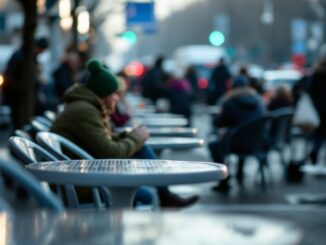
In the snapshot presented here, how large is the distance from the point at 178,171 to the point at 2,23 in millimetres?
Result: 47588

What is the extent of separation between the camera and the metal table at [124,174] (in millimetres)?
4848

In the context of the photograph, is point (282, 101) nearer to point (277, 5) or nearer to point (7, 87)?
point (7, 87)

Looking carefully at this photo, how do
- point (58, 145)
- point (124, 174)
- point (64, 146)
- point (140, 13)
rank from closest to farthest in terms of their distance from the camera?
point (124, 174)
point (58, 145)
point (64, 146)
point (140, 13)

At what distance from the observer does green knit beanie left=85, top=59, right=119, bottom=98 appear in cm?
765

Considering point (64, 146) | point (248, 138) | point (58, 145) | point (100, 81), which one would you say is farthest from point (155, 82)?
point (58, 145)

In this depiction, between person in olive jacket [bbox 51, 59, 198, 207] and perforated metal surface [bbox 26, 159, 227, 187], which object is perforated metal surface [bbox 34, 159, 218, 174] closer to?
perforated metal surface [bbox 26, 159, 227, 187]

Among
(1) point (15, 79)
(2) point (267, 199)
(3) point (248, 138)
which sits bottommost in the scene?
(2) point (267, 199)

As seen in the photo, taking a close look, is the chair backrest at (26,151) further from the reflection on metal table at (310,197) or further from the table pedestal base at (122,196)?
the reflection on metal table at (310,197)

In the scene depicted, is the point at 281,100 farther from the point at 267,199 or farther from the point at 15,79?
the point at 15,79

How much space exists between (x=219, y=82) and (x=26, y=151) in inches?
932

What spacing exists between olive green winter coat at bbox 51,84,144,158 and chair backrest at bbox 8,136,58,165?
1.65 feet

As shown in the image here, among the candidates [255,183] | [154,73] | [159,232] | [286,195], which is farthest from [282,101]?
[159,232]

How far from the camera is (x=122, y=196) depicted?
5590mm

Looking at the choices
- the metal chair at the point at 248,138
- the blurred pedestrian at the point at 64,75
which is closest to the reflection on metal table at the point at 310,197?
the metal chair at the point at 248,138
